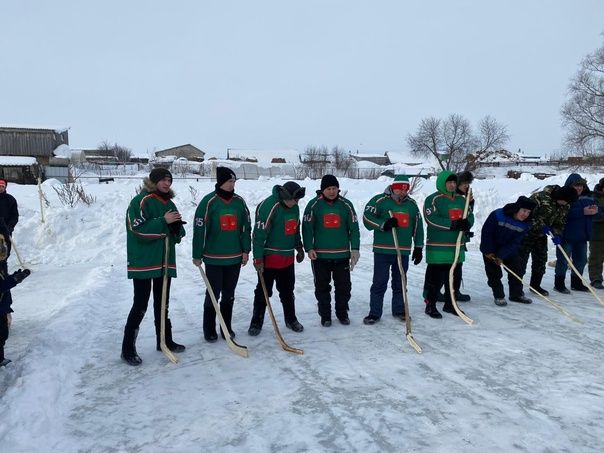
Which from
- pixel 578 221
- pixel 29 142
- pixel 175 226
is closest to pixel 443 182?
pixel 578 221

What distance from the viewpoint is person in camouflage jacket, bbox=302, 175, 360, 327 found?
18.2 ft

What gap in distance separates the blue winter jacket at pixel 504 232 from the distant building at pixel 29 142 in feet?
141

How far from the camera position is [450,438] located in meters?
3.07

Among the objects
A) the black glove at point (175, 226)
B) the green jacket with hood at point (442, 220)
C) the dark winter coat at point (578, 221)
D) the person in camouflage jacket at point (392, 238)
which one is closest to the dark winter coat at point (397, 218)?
the person in camouflage jacket at point (392, 238)

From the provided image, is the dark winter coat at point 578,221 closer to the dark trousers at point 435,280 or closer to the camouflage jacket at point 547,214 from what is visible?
the camouflage jacket at point 547,214

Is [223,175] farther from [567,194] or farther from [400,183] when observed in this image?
[567,194]

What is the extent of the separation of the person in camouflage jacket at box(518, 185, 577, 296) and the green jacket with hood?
1.35 m

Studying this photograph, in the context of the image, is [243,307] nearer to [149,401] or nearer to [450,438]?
[149,401]

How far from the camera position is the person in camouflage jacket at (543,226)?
682 centimetres

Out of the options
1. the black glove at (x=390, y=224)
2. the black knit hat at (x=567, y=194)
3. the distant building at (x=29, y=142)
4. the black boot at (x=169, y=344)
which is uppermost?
the distant building at (x=29, y=142)

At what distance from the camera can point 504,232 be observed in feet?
21.2

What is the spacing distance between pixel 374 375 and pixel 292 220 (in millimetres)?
2069

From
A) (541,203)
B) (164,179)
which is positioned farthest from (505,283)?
(164,179)

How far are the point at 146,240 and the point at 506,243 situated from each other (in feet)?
15.9
